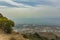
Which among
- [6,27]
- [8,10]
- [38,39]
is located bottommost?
[38,39]

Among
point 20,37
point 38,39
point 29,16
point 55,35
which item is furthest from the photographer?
point 29,16

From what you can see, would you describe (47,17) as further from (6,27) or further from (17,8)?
(6,27)

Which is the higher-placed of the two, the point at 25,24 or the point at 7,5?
the point at 7,5

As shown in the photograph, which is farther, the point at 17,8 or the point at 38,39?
the point at 17,8

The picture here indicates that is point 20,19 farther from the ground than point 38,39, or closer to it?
farther from the ground

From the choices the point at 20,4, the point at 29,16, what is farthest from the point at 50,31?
the point at 20,4

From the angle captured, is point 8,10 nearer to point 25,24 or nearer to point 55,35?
point 25,24

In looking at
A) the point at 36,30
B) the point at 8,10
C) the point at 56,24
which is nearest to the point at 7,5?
the point at 8,10

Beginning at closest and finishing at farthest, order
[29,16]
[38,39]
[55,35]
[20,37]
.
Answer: [20,37], [38,39], [55,35], [29,16]

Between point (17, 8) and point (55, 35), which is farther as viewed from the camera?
point (17, 8)
